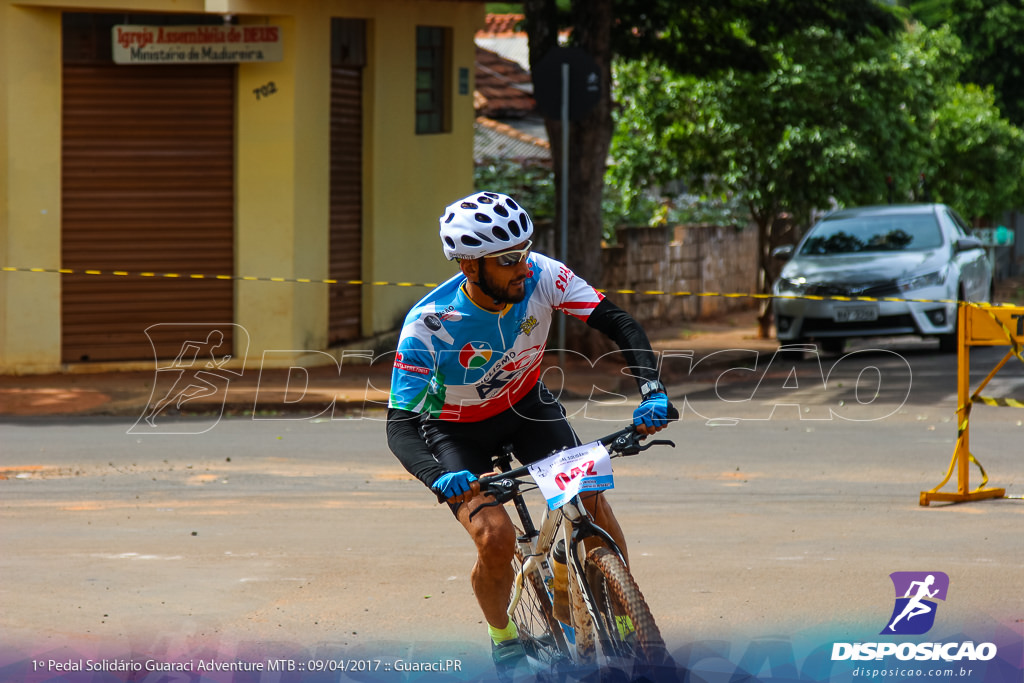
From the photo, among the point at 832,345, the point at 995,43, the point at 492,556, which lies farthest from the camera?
the point at 995,43

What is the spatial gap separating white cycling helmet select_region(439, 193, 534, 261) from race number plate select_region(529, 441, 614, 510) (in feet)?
2.21

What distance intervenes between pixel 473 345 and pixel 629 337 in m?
0.51

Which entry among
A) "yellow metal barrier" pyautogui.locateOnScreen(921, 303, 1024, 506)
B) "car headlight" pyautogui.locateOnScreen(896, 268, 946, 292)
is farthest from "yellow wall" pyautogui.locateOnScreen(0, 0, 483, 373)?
"yellow metal barrier" pyautogui.locateOnScreen(921, 303, 1024, 506)

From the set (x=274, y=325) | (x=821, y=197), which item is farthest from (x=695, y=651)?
(x=821, y=197)

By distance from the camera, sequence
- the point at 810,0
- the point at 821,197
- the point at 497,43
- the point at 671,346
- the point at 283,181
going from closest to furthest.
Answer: the point at 283,181 < the point at 810,0 < the point at 671,346 < the point at 821,197 < the point at 497,43

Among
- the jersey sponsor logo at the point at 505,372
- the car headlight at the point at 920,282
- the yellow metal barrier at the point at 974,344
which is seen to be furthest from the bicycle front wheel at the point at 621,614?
the car headlight at the point at 920,282

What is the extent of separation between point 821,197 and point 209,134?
9.01 metres

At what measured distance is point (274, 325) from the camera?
1539 centimetres

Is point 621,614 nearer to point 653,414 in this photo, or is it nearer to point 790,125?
point 653,414

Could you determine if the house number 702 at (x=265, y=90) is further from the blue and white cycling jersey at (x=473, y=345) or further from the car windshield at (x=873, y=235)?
the blue and white cycling jersey at (x=473, y=345)

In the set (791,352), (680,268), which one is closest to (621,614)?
(791,352)

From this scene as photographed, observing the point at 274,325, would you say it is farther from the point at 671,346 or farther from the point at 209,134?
the point at 671,346

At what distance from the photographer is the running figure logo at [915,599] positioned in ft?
18.3

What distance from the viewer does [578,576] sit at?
4148 millimetres
